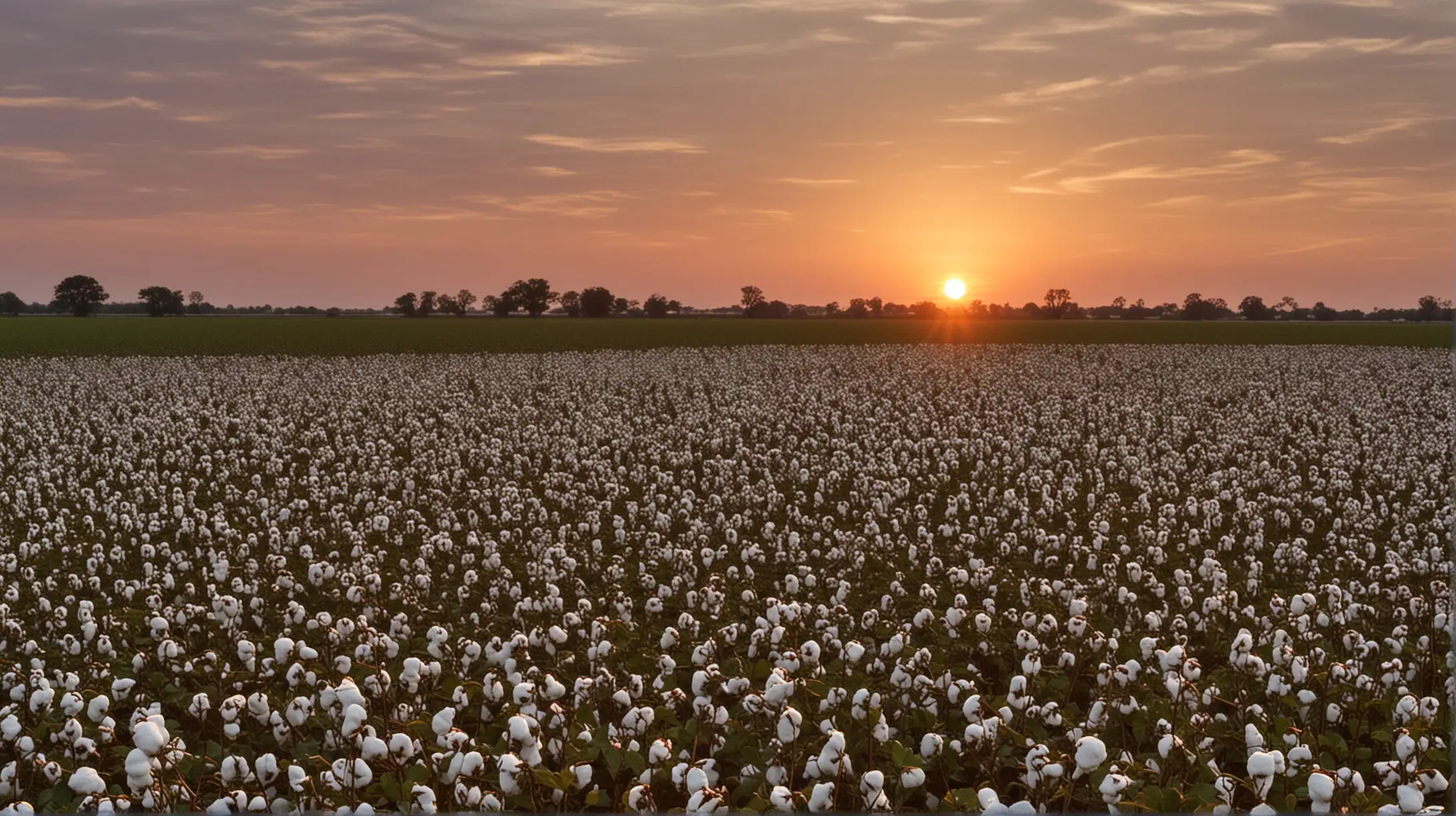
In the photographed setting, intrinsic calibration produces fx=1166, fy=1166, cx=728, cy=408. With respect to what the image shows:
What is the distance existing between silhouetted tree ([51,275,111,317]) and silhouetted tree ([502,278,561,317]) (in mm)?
46324

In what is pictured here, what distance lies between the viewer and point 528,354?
47.5 meters

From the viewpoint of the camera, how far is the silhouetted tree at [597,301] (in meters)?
113

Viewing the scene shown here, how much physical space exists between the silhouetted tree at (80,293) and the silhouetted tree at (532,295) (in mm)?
46324

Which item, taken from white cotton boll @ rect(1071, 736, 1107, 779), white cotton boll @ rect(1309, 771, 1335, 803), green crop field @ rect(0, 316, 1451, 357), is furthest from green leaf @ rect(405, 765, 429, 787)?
green crop field @ rect(0, 316, 1451, 357)

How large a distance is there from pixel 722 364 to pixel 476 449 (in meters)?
19.9

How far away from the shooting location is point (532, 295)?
116375 millimetres

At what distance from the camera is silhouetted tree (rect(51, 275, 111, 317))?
4904 inches

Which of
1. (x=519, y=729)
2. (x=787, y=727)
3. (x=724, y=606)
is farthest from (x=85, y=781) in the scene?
(x=724, y=606)

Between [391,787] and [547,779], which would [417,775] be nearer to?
[391,787]

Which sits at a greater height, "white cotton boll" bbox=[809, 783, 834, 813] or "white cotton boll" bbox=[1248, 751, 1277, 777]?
"white cotton boll" bbox=[1248, 751, 1277, 777]

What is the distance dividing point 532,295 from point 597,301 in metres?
7.32

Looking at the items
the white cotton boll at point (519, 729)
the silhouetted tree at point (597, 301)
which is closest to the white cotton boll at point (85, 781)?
the white cotton boll at point (519, 729)

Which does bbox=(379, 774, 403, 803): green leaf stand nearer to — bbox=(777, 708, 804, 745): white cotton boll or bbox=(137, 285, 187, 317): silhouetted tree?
bbox=(777, 708, 804, 745): white cotton boll

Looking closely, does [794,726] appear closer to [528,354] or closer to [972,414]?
[972,414]
